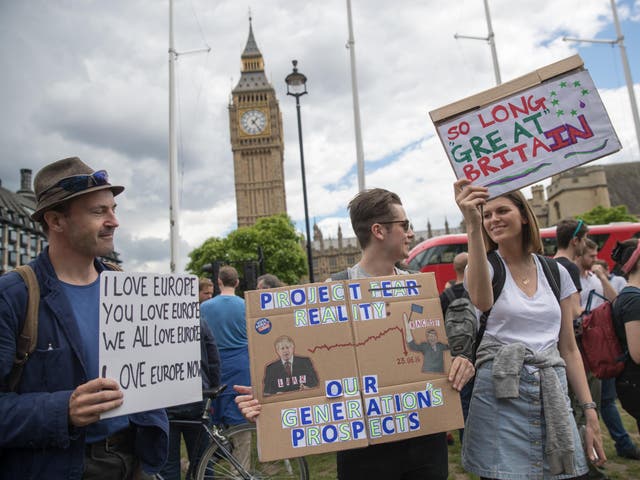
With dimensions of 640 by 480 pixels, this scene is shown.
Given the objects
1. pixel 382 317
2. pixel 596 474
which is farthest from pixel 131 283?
pixel 596 474

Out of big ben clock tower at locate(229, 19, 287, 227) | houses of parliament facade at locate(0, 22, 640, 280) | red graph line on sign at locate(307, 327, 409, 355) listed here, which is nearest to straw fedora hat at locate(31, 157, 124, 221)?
red graph line on sign at locate(307, 327, 409, 355)

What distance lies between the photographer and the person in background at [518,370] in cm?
199

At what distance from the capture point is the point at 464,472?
4883 mm

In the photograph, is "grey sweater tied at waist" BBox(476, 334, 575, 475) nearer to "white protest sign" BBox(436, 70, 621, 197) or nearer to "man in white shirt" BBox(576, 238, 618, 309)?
"white protest sign" BBox(436, 70, 621, 197)

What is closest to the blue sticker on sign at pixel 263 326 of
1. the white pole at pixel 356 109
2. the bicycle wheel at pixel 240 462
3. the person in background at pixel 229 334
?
the bicycle wheel at pixel 240 462

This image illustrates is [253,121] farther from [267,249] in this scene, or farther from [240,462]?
A: [240,462]

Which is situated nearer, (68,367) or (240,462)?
(68,367)

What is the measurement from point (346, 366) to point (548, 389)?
946mm

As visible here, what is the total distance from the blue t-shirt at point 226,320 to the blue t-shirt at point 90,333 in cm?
314

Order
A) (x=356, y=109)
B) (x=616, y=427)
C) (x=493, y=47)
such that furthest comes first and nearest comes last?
(x=493, y=47)
(x=356, y=109)
(x=616, y=427)

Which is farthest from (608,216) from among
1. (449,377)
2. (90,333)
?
(90,333)

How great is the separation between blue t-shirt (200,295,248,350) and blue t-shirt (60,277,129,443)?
3138mm

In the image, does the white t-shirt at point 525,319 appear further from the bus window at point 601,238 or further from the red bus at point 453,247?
the bus window at point 601,238

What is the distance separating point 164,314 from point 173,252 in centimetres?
1389
